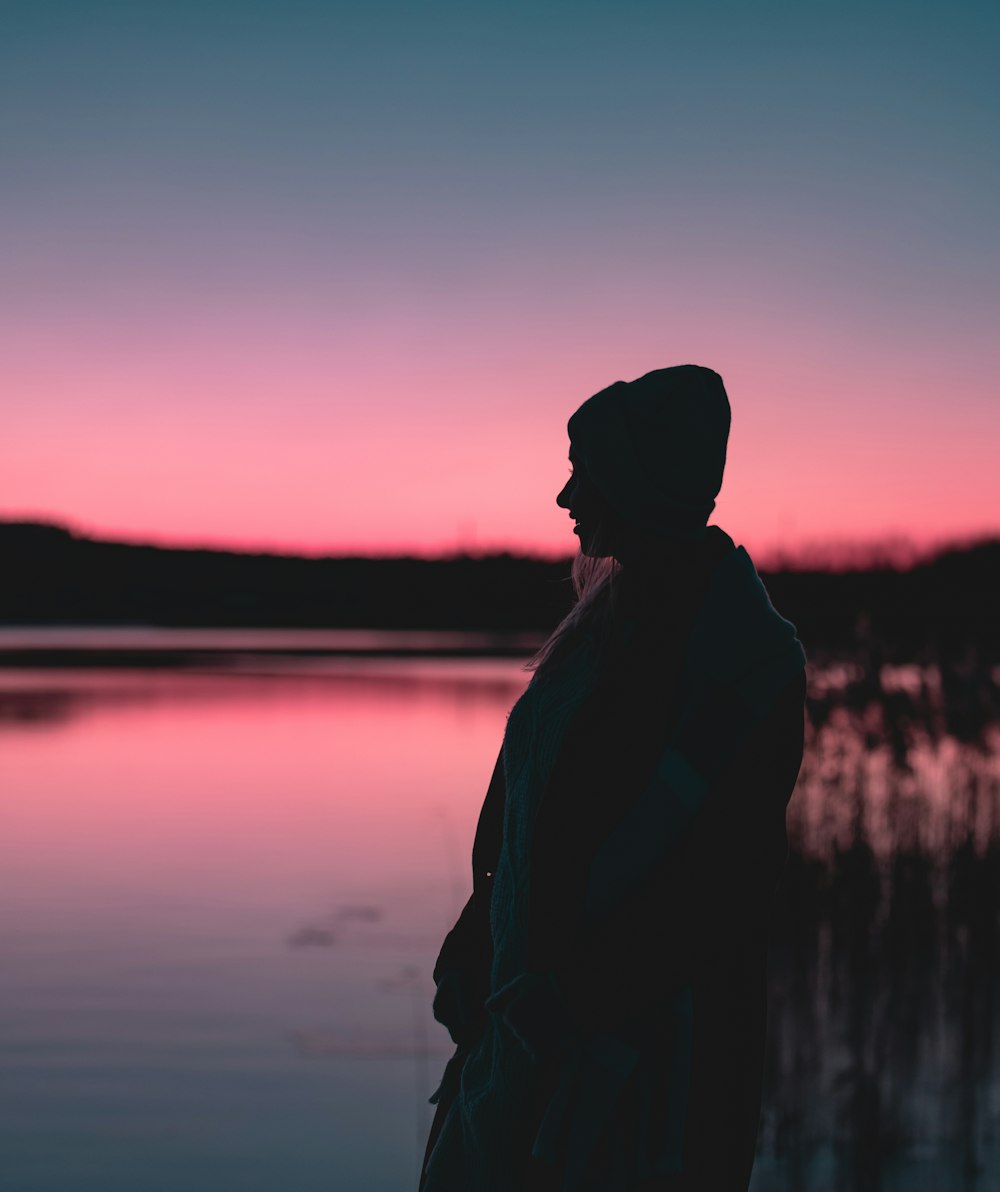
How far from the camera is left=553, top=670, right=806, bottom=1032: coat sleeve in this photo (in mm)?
1458

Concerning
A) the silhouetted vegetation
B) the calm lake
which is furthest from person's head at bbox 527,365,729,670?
the silhouetted vegetation

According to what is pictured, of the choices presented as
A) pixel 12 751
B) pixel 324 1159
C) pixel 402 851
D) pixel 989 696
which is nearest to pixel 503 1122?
pixel 324 1159

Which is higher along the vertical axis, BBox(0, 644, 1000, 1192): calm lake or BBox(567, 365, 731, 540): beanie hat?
BBox(567, 365, 731, 540): beanie hat

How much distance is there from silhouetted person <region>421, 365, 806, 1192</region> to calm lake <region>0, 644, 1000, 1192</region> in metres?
0.20

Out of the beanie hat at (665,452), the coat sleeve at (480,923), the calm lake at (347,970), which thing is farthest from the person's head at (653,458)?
the coat sleeve at (480,923)

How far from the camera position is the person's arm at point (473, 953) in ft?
5.78

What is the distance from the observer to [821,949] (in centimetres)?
655

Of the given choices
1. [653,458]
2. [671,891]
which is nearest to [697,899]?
[671,891]

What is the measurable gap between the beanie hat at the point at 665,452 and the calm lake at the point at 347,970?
0.99 ft

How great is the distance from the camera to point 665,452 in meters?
1.61

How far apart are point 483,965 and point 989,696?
6.84m

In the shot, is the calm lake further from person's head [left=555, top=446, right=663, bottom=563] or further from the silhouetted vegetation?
person's head [left=555, top=446, right=663, bottom=563]

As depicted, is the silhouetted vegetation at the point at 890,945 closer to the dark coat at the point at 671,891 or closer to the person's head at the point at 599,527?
→ the dark coat at the point at 671,891

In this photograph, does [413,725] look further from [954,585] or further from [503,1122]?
[503,1122]
